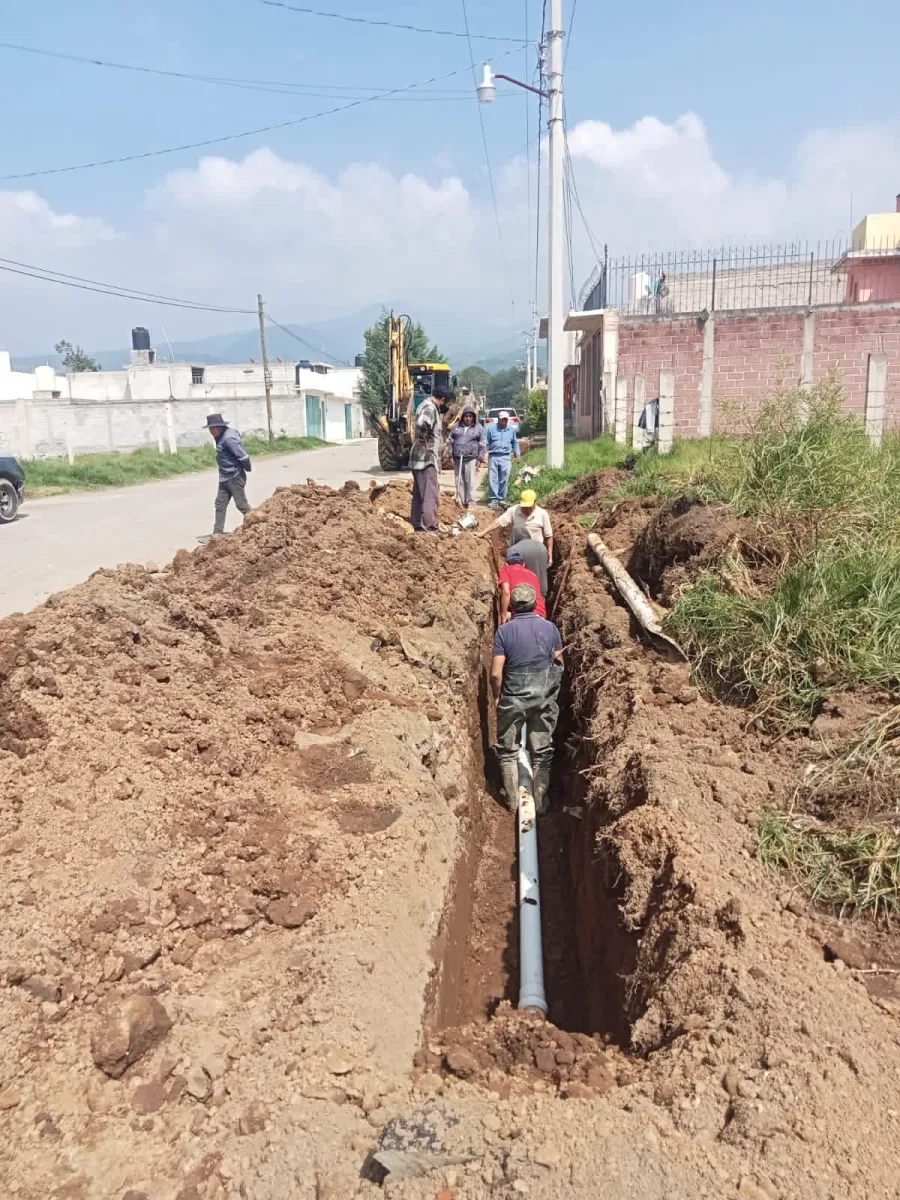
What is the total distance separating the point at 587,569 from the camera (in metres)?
9.20

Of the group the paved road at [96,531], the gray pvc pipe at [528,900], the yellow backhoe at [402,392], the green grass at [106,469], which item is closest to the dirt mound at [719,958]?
the gray pvc pipe at [528,900]

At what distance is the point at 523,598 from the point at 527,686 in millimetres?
681

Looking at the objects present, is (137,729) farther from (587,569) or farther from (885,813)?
(587,569)

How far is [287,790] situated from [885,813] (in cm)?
288

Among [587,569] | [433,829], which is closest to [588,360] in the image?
[587,569]

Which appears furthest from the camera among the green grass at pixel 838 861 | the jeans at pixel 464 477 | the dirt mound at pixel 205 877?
the jeans at pixel 464 477

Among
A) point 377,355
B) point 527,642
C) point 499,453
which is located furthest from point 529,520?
point 377,355

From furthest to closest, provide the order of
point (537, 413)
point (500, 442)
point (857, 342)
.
Answer: 1. point (537, 413)
2. point (857, 342)
3. point (500, 442)

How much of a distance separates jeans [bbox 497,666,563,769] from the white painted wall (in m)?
22.3

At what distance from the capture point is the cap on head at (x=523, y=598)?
6.52m

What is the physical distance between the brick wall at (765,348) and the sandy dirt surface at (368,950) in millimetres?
11641

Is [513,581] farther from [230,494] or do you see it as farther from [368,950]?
[230,494]

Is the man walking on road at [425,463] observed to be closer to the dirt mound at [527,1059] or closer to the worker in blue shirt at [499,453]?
the worker in blue shirt at [499,453]

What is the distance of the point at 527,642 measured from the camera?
648cm
